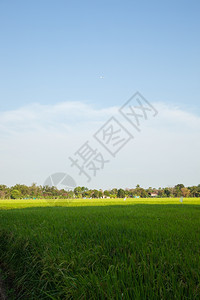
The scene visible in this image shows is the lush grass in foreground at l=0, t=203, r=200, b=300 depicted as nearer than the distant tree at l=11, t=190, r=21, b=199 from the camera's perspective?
Yes

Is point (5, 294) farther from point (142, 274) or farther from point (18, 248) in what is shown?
point (142, 274)

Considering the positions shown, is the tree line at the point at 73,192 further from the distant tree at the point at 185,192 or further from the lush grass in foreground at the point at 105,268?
the lush grass in foreground at the point at 105,268

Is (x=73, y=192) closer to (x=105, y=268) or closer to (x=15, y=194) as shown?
(x=15, y=194)

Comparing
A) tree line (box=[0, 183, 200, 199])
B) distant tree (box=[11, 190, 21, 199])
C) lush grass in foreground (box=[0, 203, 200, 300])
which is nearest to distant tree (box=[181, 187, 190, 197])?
tree line (box=[0, 183, 200, 199])

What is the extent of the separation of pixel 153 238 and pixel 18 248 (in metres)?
2.63

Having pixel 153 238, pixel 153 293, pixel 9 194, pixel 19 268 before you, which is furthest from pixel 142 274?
pixel 9 194

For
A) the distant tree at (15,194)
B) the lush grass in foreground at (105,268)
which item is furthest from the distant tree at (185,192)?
the lush grass in foreground at (105,268)

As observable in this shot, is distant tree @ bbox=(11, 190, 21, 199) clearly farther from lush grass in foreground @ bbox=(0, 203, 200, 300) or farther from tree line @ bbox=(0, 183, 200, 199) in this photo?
lush grass in foreground @ bbox=(0, 203, 200, 300)

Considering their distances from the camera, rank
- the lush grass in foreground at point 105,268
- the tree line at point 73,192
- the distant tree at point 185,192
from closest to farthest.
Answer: the lush grass in foreground at point 105,268 → the tree line at point 73,192 → the distant tree at point 185,192

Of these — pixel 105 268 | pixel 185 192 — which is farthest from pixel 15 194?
pixel 105 268

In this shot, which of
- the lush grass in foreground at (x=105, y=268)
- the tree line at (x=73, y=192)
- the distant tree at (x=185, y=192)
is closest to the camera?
the lush grass in foreground at (x=105, y=268)

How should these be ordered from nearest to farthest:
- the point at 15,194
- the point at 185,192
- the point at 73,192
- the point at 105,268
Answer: the point at 105,268 → the point at 15,194 → the point at 73,192 → the point at 185,192

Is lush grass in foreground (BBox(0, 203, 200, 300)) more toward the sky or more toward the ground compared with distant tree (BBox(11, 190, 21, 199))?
more toward the ground

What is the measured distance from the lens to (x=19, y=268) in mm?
4160
